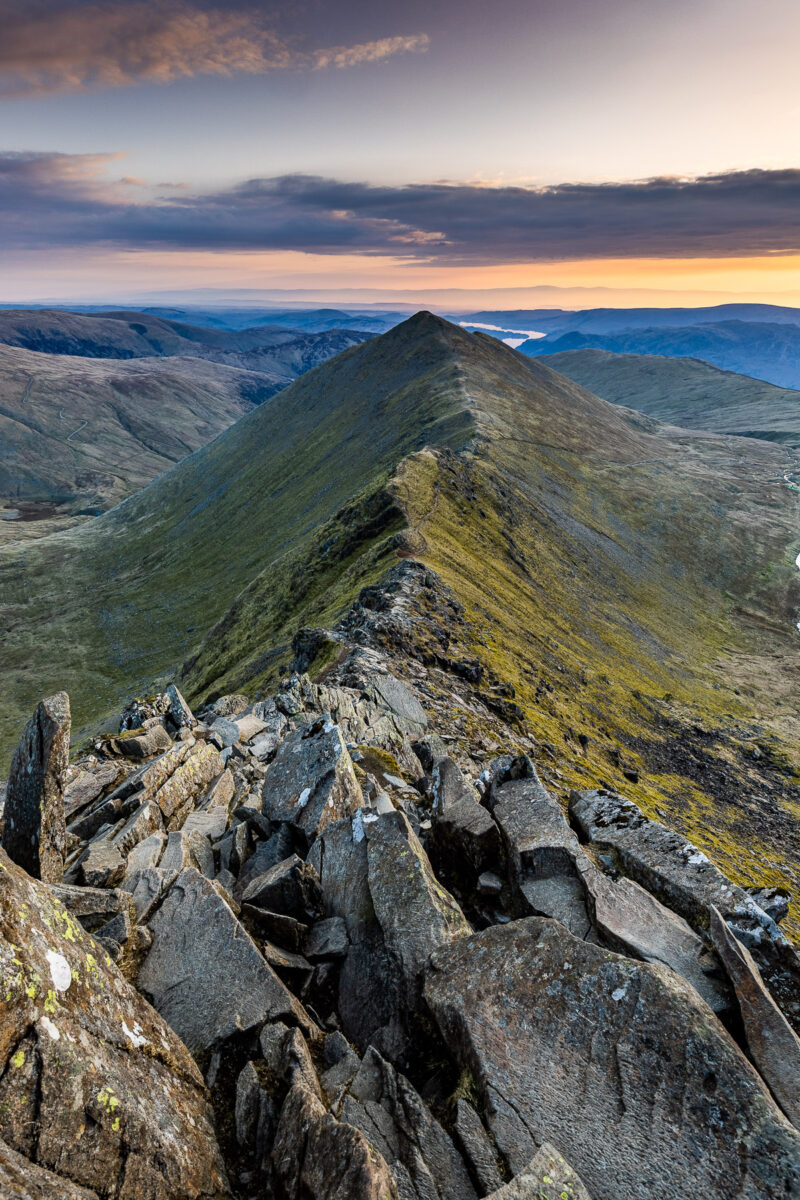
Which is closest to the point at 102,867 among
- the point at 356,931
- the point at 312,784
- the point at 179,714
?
the point at 312,784

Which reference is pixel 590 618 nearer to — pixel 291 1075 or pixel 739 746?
pixel 739 746

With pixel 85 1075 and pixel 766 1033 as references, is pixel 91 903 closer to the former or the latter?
pixel 85 1075

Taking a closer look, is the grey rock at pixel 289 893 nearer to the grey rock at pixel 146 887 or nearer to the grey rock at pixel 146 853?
the grey rock at pixel 146 887

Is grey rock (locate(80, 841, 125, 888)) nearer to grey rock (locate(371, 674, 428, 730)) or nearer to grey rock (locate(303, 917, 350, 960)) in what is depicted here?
grey rock (locate(303, 917, 350, 960))

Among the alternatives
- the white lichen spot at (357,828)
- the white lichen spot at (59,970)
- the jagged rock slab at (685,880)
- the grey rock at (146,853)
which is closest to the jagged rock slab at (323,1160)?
the white lichen spot at (59,970)

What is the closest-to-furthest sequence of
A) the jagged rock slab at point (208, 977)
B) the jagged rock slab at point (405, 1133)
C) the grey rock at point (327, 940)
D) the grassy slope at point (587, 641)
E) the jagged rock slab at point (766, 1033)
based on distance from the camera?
the jagged rock slab at point (405, 1133)
the jagged rock slab at point (766, 1033)
the jagged rock slab at point (208, 977)
the grey rock at point (327, 940)
the grassy slope at point (587, 641)

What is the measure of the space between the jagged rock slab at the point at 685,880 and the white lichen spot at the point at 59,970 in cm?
1572

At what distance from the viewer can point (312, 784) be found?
2267 cm

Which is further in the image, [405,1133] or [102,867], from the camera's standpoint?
[102,867]

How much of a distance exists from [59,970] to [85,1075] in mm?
1695

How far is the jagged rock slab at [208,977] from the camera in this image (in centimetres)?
1405

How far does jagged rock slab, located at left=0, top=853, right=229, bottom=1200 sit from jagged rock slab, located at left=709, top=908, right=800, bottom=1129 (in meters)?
10.9

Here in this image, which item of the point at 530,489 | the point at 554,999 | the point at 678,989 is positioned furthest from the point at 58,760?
the point at 530,489

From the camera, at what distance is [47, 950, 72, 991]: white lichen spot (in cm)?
1055
